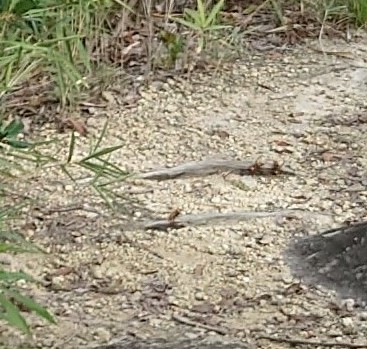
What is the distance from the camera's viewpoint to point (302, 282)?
2811mm

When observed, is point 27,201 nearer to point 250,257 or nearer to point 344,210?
point 250,257

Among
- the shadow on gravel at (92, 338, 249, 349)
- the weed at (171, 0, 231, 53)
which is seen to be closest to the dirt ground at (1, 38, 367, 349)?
the shadow on gravel at (92, 338, 249, 349)

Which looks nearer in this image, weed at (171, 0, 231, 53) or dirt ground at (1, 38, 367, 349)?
dirt ground at (1, 38, 367, 349)

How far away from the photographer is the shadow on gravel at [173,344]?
8.25 ft

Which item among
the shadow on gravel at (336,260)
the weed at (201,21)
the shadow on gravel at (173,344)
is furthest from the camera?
the weed at (201,21)

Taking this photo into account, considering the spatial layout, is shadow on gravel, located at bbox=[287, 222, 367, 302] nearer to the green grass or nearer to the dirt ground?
the dirt ground

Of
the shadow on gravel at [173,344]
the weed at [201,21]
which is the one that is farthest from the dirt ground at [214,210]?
the weed at [201,21]

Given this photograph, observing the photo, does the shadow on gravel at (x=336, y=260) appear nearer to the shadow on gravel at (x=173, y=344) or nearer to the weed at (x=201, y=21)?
the shadow on gravel at (x=173, y=344)

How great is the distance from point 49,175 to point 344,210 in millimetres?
930

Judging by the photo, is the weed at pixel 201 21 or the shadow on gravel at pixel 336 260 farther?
the weed at pixel 201 21

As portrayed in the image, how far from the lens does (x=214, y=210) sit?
3.23 metres

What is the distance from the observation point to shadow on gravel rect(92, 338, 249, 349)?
99.0 inches

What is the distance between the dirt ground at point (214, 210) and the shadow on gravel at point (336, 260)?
32 millimetres

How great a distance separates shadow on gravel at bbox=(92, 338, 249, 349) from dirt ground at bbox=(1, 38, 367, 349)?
0.03 metres
